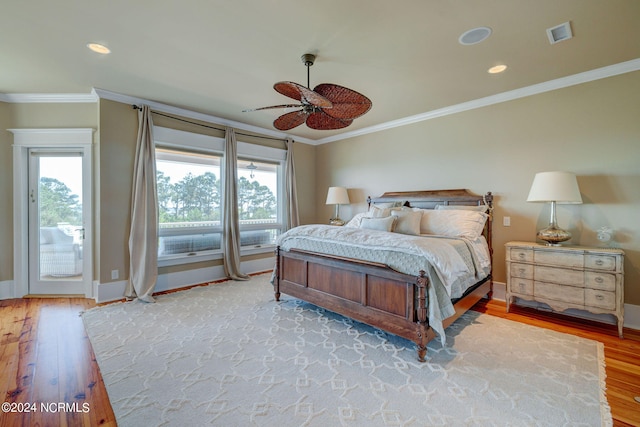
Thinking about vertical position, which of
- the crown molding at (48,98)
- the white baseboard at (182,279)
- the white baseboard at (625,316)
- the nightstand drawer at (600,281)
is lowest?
the white baseboard at (625,316)

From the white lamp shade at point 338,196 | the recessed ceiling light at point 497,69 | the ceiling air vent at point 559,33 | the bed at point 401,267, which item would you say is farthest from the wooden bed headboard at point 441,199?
the ceiling air vent at point 559,33

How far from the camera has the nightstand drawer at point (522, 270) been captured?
3193 mm

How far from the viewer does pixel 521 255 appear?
3.25 m

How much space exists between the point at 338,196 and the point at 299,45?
316cm

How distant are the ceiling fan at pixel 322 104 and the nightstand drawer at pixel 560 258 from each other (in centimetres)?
258

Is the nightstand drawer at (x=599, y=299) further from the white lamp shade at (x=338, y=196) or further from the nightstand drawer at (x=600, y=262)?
the white lamp shade at (x=338, y=196)

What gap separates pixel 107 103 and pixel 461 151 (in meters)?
5.07

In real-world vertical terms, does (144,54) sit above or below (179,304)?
above

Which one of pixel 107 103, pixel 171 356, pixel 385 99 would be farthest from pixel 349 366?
pixel 107 103

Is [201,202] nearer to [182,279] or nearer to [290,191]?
[182,279]

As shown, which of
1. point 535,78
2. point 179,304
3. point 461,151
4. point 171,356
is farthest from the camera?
point 461,151

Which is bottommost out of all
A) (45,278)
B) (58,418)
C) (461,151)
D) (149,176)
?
(58,418)

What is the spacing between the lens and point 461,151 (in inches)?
165

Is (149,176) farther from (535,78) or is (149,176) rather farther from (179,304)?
(535,78)
